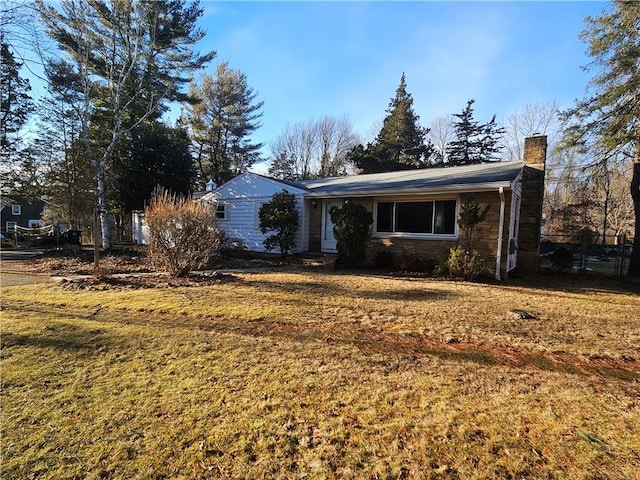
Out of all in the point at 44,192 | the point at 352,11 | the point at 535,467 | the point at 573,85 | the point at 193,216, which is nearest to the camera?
the point at 535,467

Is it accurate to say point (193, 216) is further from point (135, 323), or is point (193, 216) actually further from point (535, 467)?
point (535, 467)

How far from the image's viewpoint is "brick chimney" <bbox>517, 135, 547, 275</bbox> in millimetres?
10383

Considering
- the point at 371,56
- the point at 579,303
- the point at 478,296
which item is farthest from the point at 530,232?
the point at 371,56

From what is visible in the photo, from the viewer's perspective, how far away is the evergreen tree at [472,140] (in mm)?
28297

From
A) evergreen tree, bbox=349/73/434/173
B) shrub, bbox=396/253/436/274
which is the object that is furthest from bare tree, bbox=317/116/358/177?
shrub, bbox=396/253/436/274

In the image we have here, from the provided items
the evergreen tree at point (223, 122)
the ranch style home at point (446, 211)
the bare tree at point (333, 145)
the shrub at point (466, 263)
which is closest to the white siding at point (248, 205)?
the ranch style home at point (446, 211)

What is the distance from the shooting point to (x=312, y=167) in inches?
1323

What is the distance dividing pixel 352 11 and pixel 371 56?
3917 mm

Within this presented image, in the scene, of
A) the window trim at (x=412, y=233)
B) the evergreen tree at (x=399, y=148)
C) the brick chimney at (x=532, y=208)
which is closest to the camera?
the window trim at (x=412, y=233)

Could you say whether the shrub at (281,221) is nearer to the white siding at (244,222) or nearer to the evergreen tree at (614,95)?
the white siding at (244,222)

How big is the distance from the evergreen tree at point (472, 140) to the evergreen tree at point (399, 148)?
7.95ft

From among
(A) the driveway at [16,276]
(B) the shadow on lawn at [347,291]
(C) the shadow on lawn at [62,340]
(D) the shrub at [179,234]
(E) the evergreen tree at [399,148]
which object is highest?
(E) the evergreen tree at [399,148]

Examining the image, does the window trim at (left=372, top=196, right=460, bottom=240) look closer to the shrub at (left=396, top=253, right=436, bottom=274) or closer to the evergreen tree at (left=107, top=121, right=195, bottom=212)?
the shrub at (left=396, top=253, right=436, bottom=274)

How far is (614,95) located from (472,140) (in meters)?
20.8
